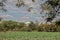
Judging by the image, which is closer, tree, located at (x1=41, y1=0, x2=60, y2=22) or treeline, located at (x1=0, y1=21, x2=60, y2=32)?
tree, located at (x1=41, y1=0, x2=60, y2=22)

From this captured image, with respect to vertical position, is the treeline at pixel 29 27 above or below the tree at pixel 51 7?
below

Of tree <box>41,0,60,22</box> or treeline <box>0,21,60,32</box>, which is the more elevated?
tree <box>41,0,60,22</box>

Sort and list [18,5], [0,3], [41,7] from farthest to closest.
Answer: [41,7] < [0,3] < [18,5]

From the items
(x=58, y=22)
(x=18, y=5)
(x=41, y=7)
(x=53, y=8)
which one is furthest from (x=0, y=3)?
(x=58, y=22)

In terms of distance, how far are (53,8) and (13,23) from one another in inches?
710

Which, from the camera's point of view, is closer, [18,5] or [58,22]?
[18,5]

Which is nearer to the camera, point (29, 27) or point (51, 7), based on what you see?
point (51, 7)

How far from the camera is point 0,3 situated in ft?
88.4

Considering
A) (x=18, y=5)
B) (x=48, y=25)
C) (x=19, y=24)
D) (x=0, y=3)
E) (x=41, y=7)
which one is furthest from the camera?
(x=19, y=24)

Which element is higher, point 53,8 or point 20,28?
point 53,8

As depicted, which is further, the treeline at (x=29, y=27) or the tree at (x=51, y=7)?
the treeline at (x=29, y=27)

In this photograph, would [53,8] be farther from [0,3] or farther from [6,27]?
[6,27]

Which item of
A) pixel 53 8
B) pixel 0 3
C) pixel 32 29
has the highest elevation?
pixel 0 3

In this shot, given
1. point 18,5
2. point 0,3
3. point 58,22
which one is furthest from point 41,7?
point 58,22
